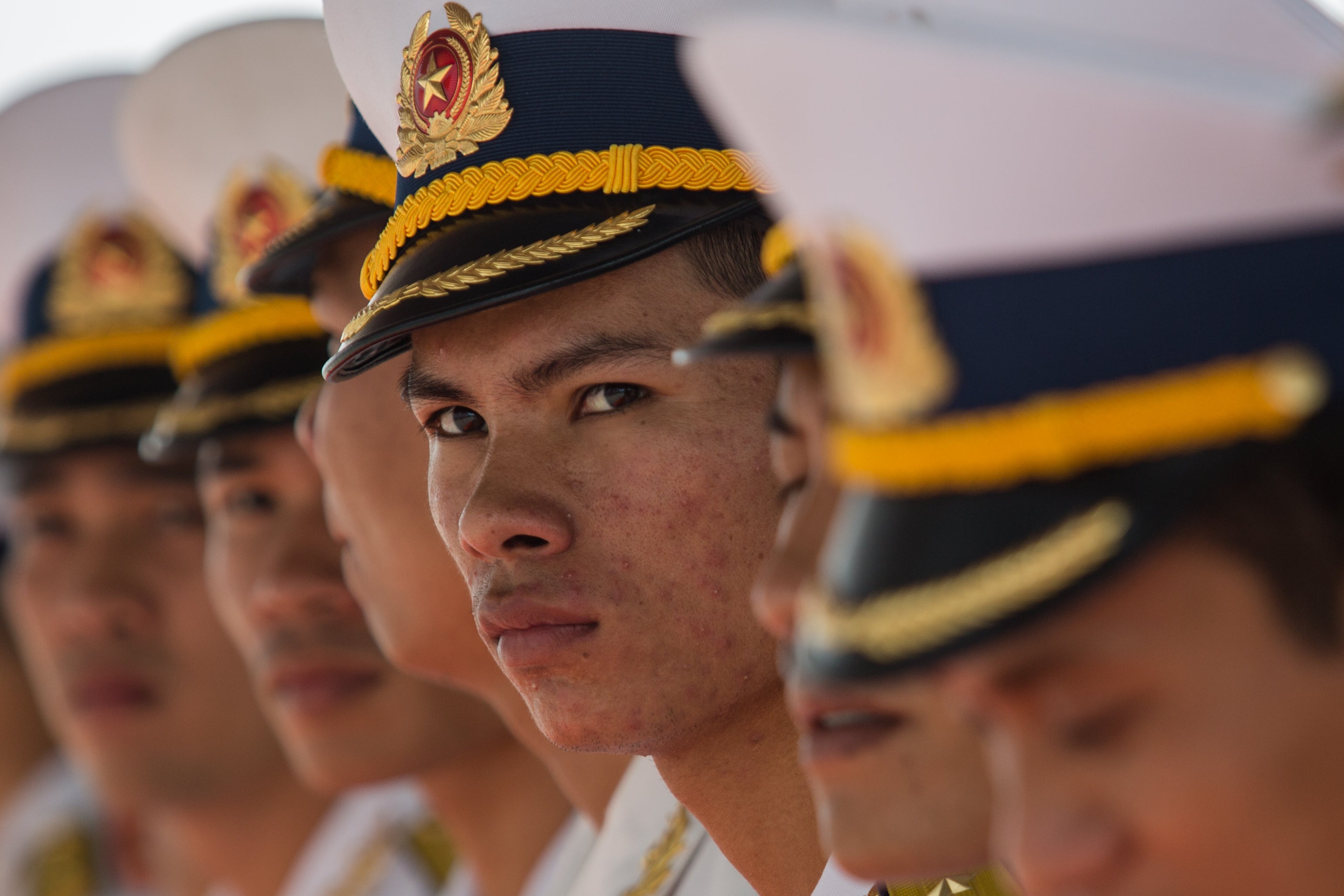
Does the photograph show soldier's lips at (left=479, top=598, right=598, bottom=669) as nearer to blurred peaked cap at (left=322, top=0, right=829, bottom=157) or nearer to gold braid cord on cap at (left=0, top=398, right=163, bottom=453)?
blurred peaked cap at (left=322, top=0, right=829, bottom=157)

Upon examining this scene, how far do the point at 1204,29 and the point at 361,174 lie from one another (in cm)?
203

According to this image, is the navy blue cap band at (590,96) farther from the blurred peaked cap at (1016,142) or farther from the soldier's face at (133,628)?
the soldier's face at (133,628)

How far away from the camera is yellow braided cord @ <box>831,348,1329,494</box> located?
1365 mm

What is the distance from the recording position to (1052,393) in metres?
1.43

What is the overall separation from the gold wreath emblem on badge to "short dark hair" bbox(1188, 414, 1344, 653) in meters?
1.54

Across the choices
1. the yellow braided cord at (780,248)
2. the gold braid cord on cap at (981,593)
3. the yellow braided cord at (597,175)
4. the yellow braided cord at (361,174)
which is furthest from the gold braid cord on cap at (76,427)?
the gold braid cord on cap at (981,593)

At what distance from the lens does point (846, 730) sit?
1749mm

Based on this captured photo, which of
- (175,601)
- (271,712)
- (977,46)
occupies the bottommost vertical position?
(977,46)

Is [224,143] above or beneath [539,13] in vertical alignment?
above

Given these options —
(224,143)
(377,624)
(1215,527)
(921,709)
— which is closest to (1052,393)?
(1215,527)

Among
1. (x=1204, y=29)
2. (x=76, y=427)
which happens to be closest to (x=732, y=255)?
(x=1204, y=29)

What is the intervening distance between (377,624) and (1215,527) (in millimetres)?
2311

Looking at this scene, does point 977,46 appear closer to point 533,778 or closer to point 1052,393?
point 1052,393

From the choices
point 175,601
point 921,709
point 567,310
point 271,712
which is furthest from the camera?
point 175,601
